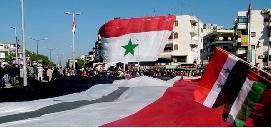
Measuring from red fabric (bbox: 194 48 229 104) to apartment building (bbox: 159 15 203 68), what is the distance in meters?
85.5

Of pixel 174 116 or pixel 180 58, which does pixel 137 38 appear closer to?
pixel 174 116

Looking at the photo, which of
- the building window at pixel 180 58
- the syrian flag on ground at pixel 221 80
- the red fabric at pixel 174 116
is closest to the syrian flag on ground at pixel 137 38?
the syrian flag on ground at pixel 221 80

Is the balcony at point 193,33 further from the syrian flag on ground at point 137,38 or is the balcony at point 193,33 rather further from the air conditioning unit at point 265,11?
the syrian flag on ground at point 137,38

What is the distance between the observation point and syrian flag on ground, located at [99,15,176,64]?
34500 millimetres

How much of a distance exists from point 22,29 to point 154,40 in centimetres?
968

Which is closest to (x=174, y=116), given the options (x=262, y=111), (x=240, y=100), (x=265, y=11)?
(x=240, y=100)

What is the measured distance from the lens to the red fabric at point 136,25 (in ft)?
116

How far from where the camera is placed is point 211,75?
8938 mm

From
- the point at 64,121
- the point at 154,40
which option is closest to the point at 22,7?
the point at 154,40

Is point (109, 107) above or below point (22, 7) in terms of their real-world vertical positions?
below

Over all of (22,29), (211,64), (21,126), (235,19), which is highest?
(235,19)

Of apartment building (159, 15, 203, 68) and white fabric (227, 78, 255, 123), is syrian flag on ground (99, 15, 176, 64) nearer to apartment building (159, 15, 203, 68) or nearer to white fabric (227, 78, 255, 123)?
white fabric (227, 78, 255, 123)

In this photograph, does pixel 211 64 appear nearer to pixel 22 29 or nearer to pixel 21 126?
pixel 21 126

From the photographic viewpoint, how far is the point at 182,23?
100750 millimetres
